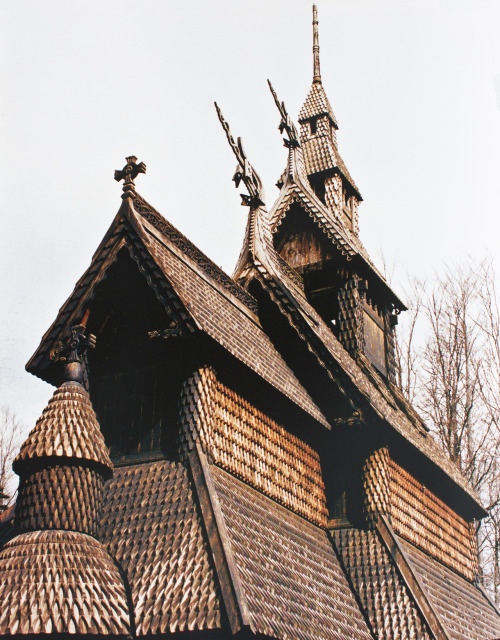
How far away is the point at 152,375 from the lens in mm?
9320

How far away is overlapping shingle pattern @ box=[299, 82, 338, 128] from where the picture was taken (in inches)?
805

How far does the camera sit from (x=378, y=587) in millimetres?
10312

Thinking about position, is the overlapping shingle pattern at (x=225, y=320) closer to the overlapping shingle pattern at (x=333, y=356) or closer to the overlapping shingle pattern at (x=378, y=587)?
the overlapping shingle pattern at (x=333, y=356)

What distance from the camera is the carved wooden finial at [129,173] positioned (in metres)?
9.66

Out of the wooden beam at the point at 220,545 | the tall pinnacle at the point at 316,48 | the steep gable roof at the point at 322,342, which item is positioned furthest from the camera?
the tall pinnacle at the point at 316,48

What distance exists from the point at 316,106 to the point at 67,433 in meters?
15.3

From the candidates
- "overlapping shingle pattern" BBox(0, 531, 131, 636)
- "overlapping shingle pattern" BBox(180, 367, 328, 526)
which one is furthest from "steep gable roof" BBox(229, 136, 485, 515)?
"overlapping shingle pattern" BBox(0, 531, 131, 636)

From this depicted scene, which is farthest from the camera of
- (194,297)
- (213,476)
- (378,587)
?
(378,587)

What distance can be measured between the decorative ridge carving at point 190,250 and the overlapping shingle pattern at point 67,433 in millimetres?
3150

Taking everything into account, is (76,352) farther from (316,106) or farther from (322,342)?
(316,106)

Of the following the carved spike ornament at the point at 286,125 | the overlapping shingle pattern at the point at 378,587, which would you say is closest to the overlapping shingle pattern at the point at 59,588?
the overlapping shingle pattern at the point at 378,587

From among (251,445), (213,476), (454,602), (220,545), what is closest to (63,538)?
(220,545)

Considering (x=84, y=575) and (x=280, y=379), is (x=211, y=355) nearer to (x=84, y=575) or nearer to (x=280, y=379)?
(x=280, y=379)

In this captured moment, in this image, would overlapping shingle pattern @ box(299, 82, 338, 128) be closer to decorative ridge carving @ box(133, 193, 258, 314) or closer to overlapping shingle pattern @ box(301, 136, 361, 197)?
overlapping shingle pattern @ box(301, 136, 361, 197)
